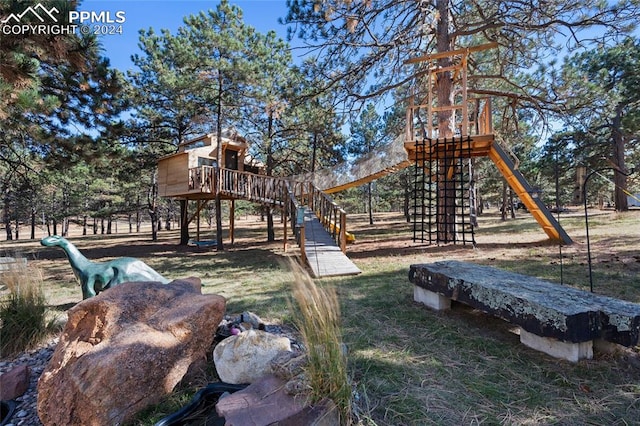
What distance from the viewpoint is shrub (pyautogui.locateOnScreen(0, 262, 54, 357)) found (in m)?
→ 2.84

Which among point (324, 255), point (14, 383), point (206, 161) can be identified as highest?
point (206, 161)

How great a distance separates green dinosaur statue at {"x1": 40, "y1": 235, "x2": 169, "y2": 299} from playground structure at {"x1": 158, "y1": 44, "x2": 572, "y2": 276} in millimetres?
3373

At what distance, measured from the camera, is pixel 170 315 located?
2.31 m

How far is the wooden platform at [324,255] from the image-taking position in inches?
228

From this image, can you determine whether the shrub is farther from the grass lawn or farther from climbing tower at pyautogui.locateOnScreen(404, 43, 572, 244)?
climbing tower at pyautogui.locateOnScreen(404, 43, 572, 244)

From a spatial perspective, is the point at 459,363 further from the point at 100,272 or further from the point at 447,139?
the point at 447,139

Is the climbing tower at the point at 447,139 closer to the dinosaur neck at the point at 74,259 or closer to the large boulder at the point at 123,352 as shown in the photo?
the large boulder at the point at 123,352

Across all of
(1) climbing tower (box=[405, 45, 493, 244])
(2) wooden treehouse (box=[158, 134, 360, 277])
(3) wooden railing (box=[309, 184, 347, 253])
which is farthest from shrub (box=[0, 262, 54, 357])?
(1) climbing tower (box=[405, 45, 493, 244])

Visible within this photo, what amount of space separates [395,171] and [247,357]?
30.7ft

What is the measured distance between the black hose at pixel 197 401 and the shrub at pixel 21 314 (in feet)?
7.29

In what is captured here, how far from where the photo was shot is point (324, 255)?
21.8 ft

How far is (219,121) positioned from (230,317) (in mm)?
8824

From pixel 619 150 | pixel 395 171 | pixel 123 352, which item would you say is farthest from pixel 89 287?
→ pixel 619 150

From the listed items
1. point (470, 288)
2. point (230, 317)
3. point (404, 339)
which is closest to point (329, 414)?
point (404, 339)
